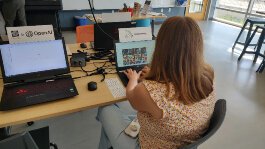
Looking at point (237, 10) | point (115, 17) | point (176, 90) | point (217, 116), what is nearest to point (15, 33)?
point (115, 17)

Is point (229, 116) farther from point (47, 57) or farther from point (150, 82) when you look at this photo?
point (47, 57)

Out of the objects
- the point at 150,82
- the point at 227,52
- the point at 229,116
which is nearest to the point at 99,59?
the point at 150,82

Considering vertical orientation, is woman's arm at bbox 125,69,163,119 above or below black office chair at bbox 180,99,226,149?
above

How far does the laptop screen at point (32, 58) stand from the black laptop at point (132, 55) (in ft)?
1.28

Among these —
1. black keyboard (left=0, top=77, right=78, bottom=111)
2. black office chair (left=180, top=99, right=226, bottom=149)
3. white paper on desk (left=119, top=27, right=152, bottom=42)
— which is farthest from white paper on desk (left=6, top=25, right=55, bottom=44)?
black office chair (left=180, top=99, right=226, bottom=149)

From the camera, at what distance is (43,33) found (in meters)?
1.35

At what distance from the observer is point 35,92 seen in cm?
127

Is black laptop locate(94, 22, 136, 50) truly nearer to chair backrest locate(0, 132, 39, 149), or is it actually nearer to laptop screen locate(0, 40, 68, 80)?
laptop screen locate(0, 40, 68, 80)

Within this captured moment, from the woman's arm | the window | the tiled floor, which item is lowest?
the tiled floor

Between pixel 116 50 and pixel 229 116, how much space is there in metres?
1.58

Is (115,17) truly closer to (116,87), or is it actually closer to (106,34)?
(106,34)

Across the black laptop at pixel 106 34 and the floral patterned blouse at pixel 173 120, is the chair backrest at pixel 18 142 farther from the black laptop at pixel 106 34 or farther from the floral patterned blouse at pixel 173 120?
the black laptop at pixel 106 34

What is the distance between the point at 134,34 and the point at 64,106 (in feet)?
2.48

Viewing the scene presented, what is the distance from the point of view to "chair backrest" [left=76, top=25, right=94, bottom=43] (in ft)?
7.45
